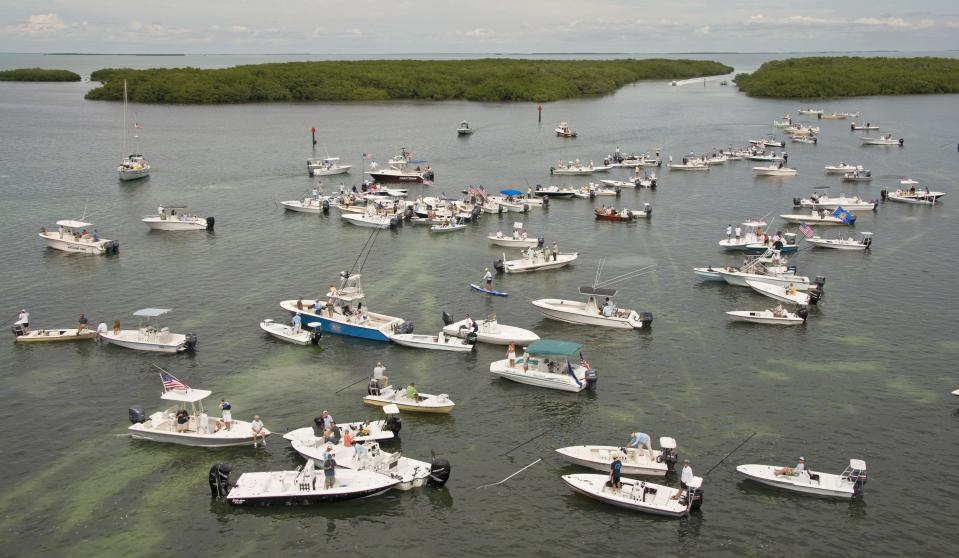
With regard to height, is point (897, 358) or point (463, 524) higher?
point (897, 358)

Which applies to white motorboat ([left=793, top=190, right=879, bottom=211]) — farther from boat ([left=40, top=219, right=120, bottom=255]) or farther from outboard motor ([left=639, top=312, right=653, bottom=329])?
boat ([left=40, top=219, right=120, bottom=255])

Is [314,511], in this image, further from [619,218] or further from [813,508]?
[619,218]

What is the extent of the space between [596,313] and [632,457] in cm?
1903

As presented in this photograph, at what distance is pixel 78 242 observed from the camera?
72312 mm

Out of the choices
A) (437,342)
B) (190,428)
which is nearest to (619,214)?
(437,342)

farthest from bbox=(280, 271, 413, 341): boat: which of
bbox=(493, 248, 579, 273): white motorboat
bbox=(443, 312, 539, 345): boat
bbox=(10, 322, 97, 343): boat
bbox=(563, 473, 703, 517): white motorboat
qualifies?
bbox=(563, 473, 703, 517): white motorboat

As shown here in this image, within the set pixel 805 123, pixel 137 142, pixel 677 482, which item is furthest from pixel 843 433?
pixel 805 123

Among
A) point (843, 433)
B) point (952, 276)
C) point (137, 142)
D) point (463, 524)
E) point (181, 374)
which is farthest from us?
point (137, 142)

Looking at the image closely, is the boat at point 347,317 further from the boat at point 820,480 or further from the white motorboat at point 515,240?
the boat at point 820,480

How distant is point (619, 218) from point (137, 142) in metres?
96.3

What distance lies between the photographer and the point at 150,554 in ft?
102

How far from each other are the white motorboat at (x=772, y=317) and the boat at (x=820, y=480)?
21.0 metres

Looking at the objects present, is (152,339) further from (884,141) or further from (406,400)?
(884,141)

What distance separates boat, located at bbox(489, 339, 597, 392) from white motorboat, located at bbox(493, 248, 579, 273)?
21.3 m
